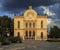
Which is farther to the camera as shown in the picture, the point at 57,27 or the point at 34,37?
the point at 57,27

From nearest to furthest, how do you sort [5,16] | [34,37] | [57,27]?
[34,37] < [57,27] < [5,16]

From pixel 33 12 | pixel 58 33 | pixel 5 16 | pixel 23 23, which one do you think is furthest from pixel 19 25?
pixel 5 16

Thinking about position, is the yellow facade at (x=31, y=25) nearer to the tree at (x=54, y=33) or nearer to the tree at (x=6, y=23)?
the tree at (x=54, y=33)

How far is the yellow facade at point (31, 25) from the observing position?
2830 inches

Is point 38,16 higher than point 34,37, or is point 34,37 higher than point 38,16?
→ point 38,16

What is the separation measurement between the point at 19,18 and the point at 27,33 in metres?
5.59

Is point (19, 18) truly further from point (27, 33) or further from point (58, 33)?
point (58, 33)

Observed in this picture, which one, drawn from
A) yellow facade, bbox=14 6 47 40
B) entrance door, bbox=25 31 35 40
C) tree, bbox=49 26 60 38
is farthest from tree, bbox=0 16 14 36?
tree, bbox=49 26 60 38

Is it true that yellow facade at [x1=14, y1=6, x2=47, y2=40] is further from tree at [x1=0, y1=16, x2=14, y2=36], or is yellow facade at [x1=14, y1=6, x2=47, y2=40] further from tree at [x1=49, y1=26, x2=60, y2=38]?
tree at [x1=0, y1=16, x2=14, y2=36]

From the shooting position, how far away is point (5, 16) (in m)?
90.9

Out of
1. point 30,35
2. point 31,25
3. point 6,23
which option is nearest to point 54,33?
point 31,25

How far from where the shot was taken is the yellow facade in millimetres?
71875

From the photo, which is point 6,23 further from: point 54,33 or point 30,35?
point 54,33

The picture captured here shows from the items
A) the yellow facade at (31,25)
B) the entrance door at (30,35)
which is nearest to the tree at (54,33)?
the yellow facade at (31,25)
